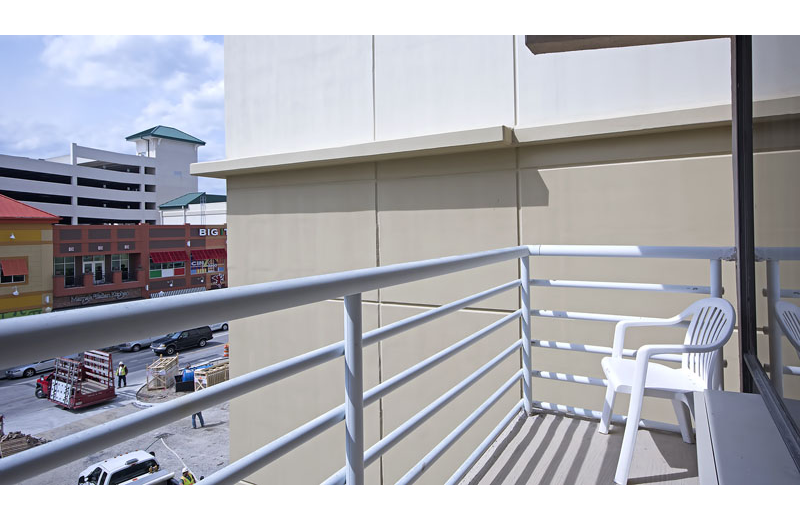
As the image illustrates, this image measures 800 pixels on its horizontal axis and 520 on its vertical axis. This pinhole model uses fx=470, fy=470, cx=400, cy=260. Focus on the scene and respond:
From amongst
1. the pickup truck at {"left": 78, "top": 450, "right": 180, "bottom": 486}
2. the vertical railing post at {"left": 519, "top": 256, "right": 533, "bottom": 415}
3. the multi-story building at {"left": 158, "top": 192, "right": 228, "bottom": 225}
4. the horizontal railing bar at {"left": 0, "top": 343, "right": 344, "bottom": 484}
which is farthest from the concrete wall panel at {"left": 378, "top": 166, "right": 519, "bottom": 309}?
the multi-story building at {"left": 158, "top": 192, "right": 228, "bottom": 225}

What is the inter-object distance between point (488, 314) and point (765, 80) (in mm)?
3147

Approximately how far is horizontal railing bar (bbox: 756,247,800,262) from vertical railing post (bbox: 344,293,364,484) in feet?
3.66

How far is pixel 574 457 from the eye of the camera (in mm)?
2354

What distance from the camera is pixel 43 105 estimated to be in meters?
40.6

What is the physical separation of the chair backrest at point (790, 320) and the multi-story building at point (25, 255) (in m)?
10.4

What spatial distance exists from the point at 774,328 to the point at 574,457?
115 centimetres

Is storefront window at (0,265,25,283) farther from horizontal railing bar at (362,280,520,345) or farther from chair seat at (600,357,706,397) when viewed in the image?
chair seat at (600,357,706,397)

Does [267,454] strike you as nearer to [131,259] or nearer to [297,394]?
[297,394]

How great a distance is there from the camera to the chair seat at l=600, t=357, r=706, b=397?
2145 mm

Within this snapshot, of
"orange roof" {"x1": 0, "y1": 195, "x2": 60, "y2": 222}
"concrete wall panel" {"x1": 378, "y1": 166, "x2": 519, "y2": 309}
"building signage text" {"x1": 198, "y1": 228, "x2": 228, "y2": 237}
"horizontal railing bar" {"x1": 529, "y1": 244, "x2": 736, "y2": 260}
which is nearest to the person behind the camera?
"horizontal railing bar" {"x1": 529, "y1": 244, "x2": 736, "y2": 260}

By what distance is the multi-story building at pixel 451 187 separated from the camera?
12.1 feet

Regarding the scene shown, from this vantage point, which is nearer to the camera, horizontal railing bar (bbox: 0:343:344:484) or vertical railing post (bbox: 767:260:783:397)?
horizontal railing bar (bbox: 0:343:344:484)

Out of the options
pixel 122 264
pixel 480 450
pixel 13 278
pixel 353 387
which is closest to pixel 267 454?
pixel 353 387

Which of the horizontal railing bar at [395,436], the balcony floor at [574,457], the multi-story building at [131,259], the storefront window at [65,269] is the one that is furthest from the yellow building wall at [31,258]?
the horizontal railing bar at [395,436]
